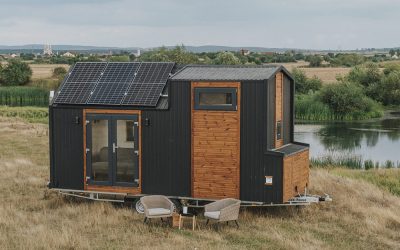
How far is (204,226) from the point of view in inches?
470

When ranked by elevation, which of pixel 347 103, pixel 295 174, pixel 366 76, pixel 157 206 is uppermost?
pixel 366 76

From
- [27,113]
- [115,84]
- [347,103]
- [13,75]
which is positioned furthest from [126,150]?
[13,75]

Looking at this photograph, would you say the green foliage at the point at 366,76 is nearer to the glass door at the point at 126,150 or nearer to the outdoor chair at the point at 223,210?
the glass door at the point at 126,150

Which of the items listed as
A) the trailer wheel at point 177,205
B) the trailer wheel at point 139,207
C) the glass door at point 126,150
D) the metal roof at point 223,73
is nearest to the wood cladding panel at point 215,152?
the metal roof at point 223,73

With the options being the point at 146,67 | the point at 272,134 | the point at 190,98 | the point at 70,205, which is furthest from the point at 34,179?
the point at 272,134

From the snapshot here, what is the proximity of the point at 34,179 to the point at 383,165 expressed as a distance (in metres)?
13.6

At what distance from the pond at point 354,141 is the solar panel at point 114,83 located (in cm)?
1123

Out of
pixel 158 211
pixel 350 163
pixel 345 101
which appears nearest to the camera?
pixel 158 211

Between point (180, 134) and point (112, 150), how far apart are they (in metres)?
1.55

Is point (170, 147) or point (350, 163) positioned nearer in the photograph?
point (170, 147)

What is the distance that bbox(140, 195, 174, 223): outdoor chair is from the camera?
1183 cm

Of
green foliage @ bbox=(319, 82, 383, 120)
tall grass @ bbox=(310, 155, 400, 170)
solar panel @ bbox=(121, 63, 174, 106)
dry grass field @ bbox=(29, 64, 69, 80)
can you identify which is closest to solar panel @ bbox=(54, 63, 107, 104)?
solar panel @ bbox=(121, 63, 174, 106)

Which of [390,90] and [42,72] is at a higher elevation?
[42,72]

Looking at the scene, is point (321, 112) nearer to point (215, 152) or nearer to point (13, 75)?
point (13, 75)
